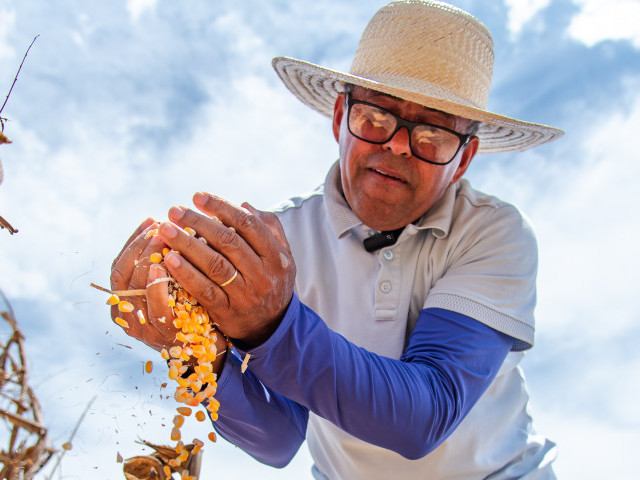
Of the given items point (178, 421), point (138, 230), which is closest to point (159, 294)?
point (138, 230)

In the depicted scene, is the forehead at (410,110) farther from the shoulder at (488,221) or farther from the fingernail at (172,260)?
the fingernail at (172,260)

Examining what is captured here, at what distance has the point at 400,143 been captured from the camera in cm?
288

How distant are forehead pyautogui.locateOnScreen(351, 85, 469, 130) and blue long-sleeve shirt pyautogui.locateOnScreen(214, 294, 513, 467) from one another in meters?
0.82

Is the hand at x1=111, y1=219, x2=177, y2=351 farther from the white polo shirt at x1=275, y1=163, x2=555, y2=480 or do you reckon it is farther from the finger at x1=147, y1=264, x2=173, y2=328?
the white polo shirt at x1=275, y1=163, x2=555, y2=480

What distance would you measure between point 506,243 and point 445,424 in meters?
0.93

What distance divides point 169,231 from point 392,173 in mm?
1281

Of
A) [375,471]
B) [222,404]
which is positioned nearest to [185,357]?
[222,404]

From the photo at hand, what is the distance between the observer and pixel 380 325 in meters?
2.98

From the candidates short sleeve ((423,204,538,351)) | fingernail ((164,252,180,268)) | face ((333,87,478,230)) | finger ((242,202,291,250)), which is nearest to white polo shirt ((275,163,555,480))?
short sleeve ((423,204,538,351))

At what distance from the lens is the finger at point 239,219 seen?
6.43 ft

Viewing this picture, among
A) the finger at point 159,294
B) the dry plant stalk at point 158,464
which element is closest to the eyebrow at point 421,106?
the finger at point 159,294

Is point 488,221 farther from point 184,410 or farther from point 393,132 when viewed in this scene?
point 184,410

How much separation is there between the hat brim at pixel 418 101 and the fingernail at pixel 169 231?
122 cm

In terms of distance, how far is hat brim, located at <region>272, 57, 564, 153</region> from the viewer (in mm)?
2766
